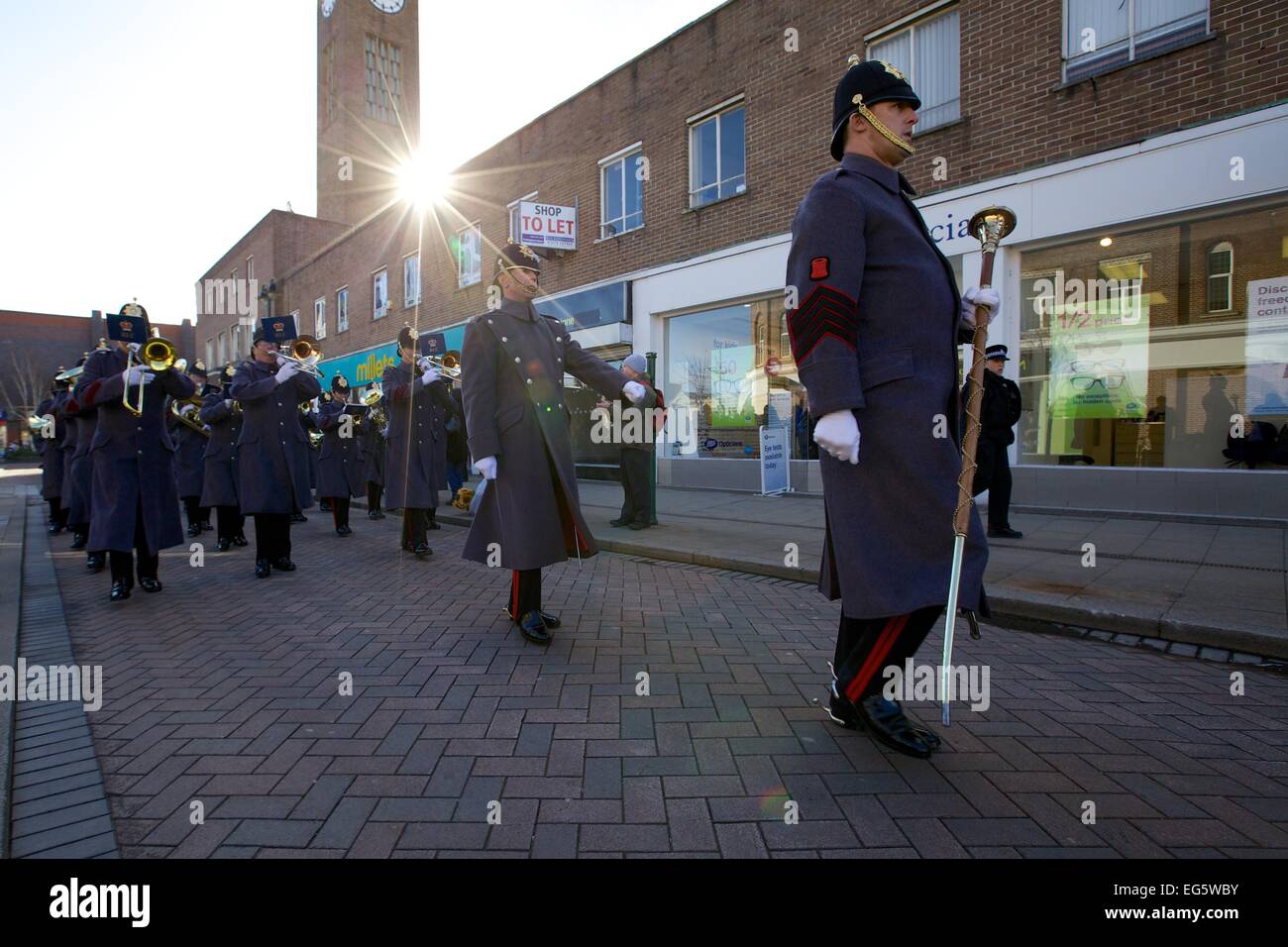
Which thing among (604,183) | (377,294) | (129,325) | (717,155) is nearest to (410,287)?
Result: (377,294)

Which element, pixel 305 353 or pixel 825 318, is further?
pixel 305 353

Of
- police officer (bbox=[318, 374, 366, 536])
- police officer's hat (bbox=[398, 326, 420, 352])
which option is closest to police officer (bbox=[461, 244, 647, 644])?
police officer's hat (bbox=[398, 326, 420, 352])

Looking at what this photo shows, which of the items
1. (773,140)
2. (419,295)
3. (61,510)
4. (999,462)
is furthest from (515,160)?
(999,462)

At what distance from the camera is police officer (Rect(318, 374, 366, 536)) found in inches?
358

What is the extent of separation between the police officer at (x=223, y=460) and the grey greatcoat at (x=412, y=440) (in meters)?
1.55

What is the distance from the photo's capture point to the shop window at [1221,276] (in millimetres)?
8008

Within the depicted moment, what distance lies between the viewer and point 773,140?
1171 centimetres

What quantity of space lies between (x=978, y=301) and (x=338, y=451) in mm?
8269

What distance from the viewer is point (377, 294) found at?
2475cm

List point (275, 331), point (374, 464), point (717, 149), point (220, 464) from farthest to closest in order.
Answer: point (717, 149) < point (374, 464) < point (220, 464) < point (275, 331)

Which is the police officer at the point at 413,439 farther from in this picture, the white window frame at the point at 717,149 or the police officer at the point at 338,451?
the white window frame at the point at 717,149

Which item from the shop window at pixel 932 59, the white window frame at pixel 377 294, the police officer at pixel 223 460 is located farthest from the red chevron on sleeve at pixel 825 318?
the white window frame at pixel 377 294

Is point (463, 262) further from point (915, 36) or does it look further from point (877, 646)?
point (877, 646)

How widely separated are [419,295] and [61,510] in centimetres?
1357
